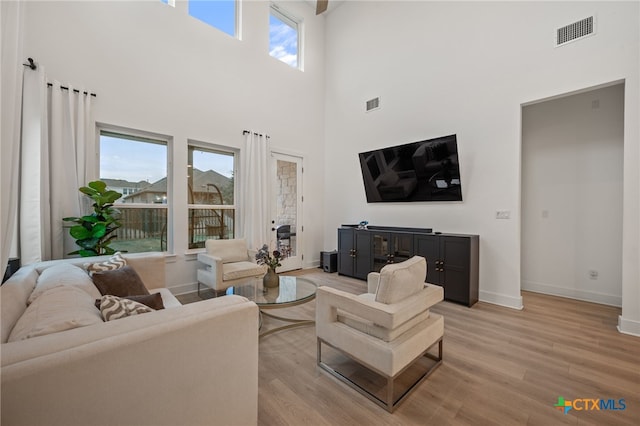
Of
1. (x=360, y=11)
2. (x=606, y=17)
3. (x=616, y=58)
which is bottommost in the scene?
(x=616, y=58)

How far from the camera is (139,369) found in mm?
1006

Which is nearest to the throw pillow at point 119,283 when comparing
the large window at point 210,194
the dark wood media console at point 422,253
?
the large window at point 210,194

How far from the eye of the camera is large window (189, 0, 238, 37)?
4.25 meters

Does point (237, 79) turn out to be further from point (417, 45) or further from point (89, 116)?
point (417, 45)

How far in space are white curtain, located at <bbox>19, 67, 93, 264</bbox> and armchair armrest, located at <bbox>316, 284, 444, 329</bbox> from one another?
119 inches

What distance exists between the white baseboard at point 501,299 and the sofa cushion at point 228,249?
11.4 ft

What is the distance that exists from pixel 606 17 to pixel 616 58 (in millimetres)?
483

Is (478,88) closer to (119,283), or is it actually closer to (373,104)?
(373,104)

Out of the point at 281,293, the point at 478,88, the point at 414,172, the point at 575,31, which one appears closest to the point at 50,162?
the point at 281,293

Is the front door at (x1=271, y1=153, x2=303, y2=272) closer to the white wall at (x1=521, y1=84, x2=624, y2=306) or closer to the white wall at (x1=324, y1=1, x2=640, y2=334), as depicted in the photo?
the white wall at (x1=324, y1=1, x2=640, y2=334)

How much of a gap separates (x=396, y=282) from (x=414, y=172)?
3004 mm

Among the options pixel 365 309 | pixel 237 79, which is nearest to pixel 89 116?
pixel 237 79

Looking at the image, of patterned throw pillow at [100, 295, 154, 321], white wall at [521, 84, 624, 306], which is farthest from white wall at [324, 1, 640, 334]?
patterned throw pillow at [100, 295, 154, 321]

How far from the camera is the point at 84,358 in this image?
0.90 m
